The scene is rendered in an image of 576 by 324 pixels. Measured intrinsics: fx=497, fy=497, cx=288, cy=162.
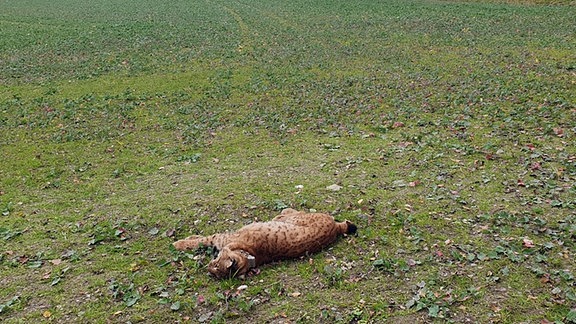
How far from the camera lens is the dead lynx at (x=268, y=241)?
6.55m

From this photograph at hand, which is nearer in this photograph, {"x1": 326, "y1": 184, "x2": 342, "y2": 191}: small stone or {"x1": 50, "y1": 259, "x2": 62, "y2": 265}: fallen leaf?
{"x1": 50, "y1": 259, "x2": 62, "y2": 265}: fallen leaf

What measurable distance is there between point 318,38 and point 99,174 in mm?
18887

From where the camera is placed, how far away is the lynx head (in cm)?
649

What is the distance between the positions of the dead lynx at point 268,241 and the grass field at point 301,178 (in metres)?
0.18

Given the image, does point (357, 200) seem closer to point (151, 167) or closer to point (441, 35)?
point (151, 167)

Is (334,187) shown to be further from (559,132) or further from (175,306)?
A: (559,132)

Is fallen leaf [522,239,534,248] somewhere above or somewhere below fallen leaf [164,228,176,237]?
above

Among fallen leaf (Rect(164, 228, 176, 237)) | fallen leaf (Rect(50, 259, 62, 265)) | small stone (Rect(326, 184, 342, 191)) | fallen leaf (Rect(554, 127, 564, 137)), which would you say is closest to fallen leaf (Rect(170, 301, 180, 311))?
fallen leaf (Rect(164, 228, 176, 237))

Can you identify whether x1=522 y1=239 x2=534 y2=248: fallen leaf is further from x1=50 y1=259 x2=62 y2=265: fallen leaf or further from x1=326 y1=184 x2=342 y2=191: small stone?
x1=50 y1=259 x2=62 y2=265: fallen leaf

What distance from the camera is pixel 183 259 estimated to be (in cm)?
723

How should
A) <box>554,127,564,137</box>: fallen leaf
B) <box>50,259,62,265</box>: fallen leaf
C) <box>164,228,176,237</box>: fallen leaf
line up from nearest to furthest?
<box>50,259,62,265</box>: fallen leaf, <box>164,228,176,237</box>: fallen leaf, <box>554,127,564,137</box>: fallen leaf

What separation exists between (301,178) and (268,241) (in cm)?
320

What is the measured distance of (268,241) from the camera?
6.89 meters

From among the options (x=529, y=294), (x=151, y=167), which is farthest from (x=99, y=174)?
(x=529, y=294)
